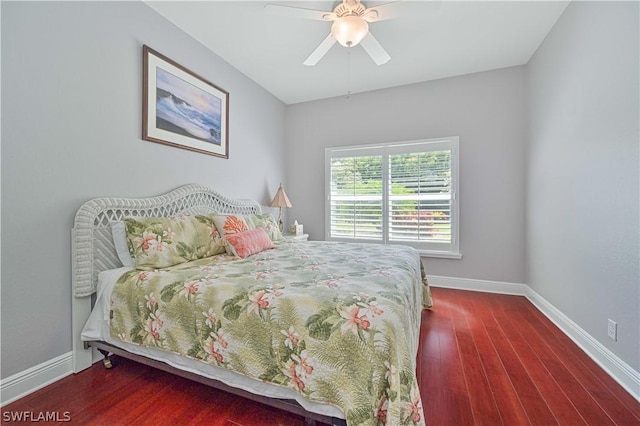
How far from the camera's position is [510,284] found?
342 cm

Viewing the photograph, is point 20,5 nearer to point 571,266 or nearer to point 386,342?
point 386,342

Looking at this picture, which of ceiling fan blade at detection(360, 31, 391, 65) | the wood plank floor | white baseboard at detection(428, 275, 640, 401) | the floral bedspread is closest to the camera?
the floral bedspread

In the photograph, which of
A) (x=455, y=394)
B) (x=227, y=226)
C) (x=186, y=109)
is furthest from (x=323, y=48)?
(x=455, y=394)

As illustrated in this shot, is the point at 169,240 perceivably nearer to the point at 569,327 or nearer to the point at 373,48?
the point at 373,48

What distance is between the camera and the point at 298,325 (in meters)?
1.26

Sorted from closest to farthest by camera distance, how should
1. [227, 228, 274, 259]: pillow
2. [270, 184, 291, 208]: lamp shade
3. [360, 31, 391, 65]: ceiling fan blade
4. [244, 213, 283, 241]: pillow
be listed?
[360, 31, 391, 65]: ceiling fan blade < [227, 228, 274, 259]: pillow < [244, 213, 283, 241]: pillow < [270, 184, 291, 208]: lamp shade

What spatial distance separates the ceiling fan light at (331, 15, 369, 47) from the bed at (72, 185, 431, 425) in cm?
172

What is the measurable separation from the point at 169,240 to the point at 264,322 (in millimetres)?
1149

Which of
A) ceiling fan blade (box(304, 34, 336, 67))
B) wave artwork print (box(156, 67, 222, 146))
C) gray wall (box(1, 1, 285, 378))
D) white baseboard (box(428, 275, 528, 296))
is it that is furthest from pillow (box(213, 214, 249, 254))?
white baseboard (box(428, 275, 528, 296))

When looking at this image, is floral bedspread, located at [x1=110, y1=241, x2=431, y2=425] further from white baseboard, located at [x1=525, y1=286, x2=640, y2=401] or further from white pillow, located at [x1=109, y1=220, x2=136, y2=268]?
white baseboard, located at [x1=525, y1=286, x2=640, y2=401]

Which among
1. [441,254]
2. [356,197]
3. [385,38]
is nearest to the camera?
[385,38]

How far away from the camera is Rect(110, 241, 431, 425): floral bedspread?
1112 mm

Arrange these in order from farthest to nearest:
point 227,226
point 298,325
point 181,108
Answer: point 181,108
point 227,226
point 298,325

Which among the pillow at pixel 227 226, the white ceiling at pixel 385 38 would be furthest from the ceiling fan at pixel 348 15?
the pillow at pixel 227 226
